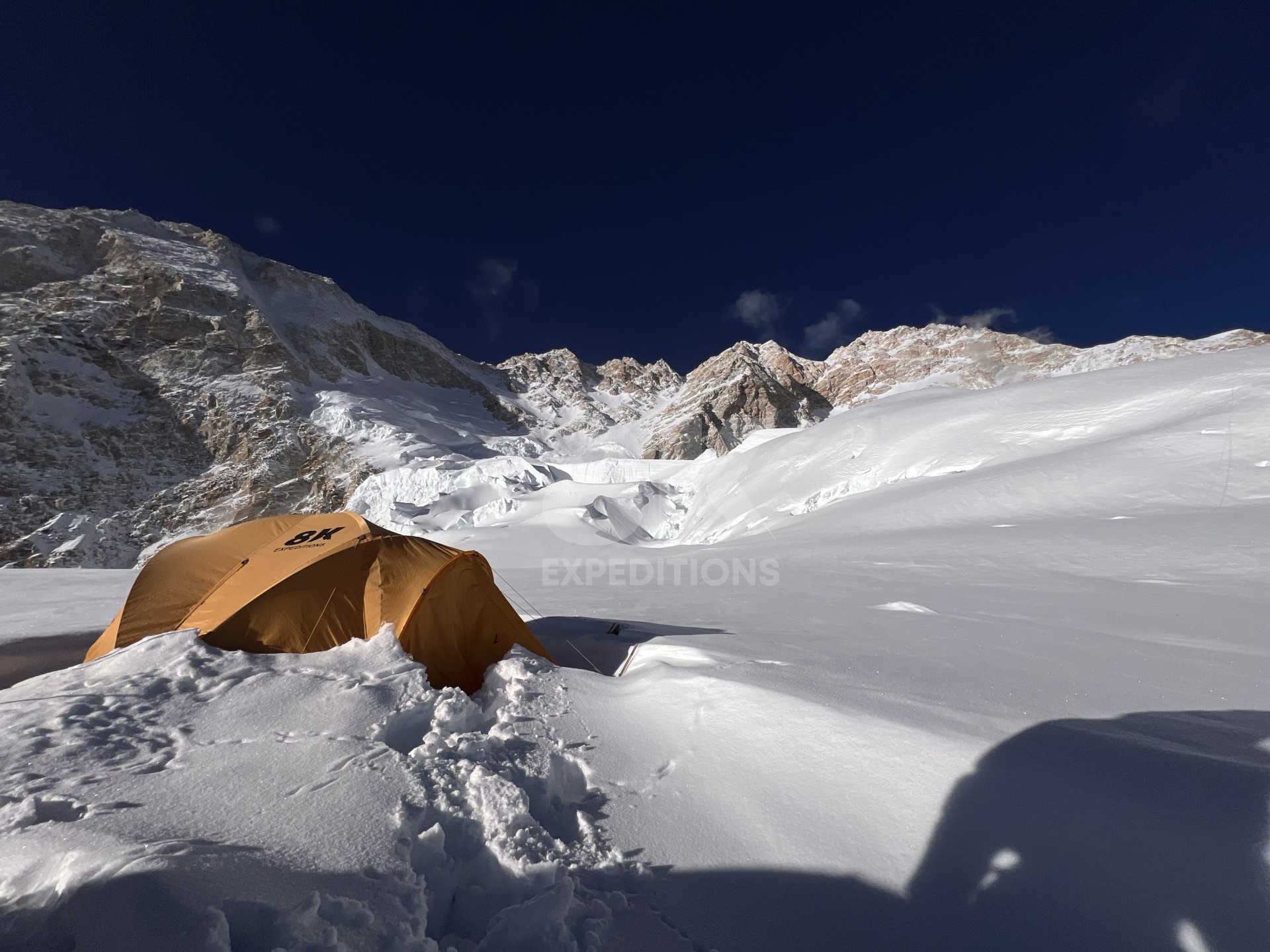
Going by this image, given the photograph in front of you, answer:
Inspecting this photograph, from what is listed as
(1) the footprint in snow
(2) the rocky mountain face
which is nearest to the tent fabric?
(1) the footprint in snow

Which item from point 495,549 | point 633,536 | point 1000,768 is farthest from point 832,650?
point 633,536

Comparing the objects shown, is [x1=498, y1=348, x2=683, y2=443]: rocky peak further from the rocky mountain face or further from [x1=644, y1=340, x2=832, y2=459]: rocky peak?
[x1=644, y1=340, x2=832, y2=459]: rocky peak

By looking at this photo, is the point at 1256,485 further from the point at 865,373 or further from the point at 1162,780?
the point at 865,373

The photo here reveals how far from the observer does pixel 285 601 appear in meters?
3.05

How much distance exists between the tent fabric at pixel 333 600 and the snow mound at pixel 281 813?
1.25ft

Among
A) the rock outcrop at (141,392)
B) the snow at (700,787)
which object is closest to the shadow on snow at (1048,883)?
the snow at (700,787)

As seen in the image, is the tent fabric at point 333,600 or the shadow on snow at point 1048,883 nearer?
the shadow on snow at point 1048,883

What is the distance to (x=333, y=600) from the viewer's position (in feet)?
10.5

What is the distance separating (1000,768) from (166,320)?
235 ft

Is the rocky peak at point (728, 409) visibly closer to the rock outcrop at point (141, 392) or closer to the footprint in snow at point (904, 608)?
the rock outcrop at point (141, 392)

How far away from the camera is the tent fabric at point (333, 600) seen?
118 inches

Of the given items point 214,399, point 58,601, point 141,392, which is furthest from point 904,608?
point 141,392

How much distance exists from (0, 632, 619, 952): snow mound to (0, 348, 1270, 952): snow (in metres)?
0.01

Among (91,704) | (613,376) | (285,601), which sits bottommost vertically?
(91,704)
